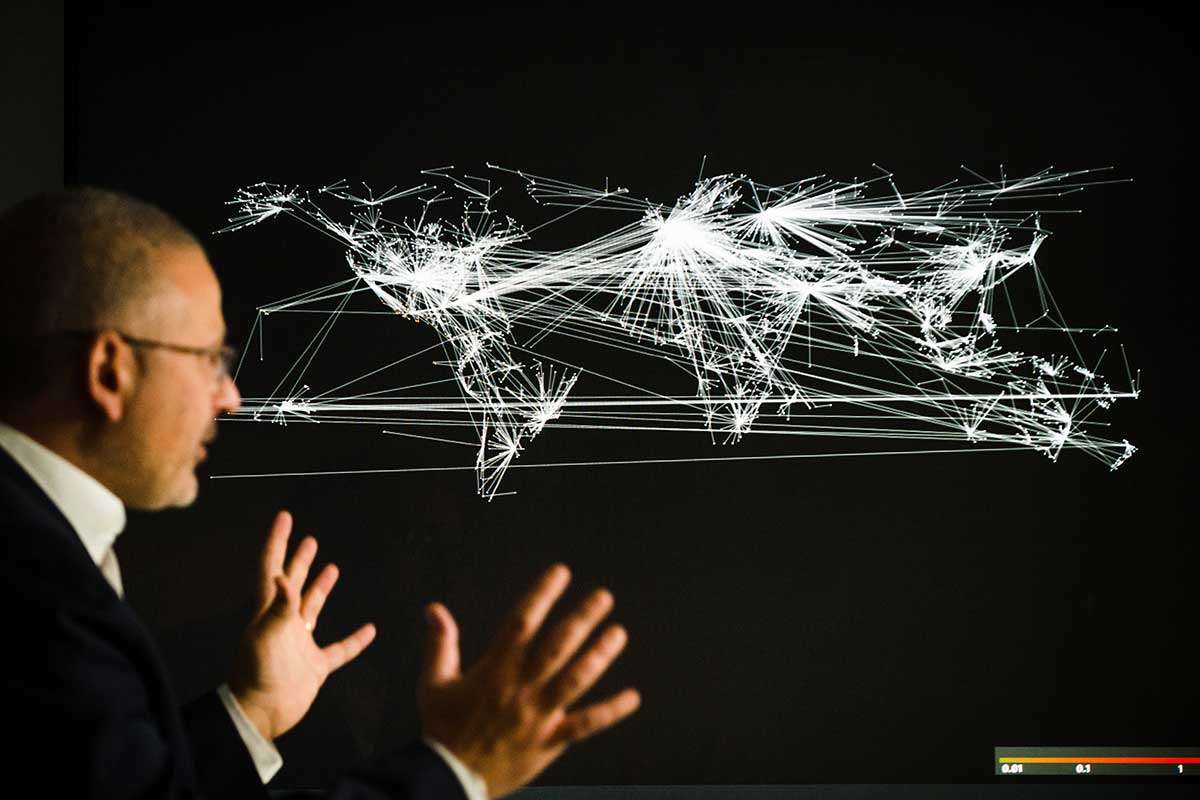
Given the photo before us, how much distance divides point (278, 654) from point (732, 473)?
1.12m

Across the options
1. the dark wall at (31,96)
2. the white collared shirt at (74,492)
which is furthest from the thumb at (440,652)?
the dark wall at (31,96)

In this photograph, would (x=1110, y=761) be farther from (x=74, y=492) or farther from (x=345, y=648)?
(x=74, y=492)

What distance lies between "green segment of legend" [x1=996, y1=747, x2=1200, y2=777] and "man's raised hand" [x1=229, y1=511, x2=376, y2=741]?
5.19ft

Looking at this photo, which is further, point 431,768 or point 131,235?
point 131,235

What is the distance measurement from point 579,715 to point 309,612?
65 centimetres

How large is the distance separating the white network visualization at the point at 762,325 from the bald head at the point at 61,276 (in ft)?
3.36

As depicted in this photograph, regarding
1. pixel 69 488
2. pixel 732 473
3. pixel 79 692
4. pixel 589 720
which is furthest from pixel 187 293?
pixel 732 473

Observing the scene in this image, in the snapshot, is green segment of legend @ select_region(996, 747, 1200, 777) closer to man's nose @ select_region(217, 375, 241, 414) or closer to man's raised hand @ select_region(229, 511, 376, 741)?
man's raised hand @ select_region(229, 511, 376, 741)

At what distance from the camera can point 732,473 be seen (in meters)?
2.22

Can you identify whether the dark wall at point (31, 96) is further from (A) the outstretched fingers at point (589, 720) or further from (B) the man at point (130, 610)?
(A) the outstretched fingers at point (589, 720)

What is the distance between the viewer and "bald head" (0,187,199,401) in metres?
1.17

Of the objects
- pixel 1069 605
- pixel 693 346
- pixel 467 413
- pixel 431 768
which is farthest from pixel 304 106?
pixel 1069 605

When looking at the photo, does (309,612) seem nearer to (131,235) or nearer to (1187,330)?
(131,235)

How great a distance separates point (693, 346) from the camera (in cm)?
223
